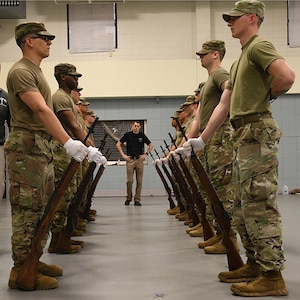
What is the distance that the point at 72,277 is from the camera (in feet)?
11.5

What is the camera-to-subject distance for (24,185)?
3.07 m

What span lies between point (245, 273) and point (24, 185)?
1.42m

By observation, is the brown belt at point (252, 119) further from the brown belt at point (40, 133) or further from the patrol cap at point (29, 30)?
the patrol cap at point (29, 30)

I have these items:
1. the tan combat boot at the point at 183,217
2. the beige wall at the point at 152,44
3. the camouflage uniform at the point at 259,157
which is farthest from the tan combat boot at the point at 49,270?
the beige wall at the point at 152,44

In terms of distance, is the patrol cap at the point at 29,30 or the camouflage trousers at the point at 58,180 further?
the camouflage trousers at the point at 58,180

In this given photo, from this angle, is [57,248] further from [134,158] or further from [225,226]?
[134,158]

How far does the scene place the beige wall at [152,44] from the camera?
41.2 ft

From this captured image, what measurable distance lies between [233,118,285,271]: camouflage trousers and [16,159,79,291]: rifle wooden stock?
983mm

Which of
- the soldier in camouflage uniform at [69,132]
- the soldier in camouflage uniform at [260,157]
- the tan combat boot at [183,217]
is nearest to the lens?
the soldier in camouflage uniform at [260,157]

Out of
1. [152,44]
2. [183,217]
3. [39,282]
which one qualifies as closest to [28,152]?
[39,282]

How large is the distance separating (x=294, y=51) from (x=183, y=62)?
2.74m

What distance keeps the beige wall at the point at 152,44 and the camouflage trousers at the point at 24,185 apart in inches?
376

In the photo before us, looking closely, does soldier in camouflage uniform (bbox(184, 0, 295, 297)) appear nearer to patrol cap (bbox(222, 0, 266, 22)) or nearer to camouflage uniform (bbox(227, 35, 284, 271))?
camouflage uniform (bbox(227, 35, 284, 271))

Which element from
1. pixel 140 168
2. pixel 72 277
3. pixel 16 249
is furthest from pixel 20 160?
pixel 140 168
